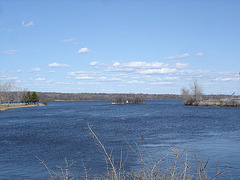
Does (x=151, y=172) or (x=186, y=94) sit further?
(x=186, y=94)

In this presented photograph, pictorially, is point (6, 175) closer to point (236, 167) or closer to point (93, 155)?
point (93, 155)

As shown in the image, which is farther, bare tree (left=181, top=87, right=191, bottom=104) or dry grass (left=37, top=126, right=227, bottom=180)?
bare tree (left=181, top=87, right=191, bottom=104)

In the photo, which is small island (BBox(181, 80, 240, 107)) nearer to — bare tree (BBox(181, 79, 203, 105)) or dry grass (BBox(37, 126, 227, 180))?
bare tree (BBox(181, 79, 203, 105))

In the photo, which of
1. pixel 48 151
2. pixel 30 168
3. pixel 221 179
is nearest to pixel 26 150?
pixel 48 151

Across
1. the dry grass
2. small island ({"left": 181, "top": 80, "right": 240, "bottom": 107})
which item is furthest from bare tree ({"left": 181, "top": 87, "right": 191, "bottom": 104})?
→ the dry grass

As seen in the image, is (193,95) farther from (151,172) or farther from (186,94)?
(151,172)

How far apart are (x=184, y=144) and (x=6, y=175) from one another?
1307cm

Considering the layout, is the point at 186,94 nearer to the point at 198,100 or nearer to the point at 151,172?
the point at 198,100

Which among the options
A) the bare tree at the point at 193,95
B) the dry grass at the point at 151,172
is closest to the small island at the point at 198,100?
the bare tree at the point at 193,95

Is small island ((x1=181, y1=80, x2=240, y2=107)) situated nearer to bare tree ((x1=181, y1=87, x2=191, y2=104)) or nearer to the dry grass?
bare tree ((x1=181, y1=87, x2=191, y2=104))

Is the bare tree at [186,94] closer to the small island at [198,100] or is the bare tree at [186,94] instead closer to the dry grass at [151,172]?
the small island at [198,100]

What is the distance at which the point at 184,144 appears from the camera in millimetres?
21094

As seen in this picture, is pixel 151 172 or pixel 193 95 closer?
pixel 151 172

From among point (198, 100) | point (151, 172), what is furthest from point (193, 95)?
point (151, 172)
